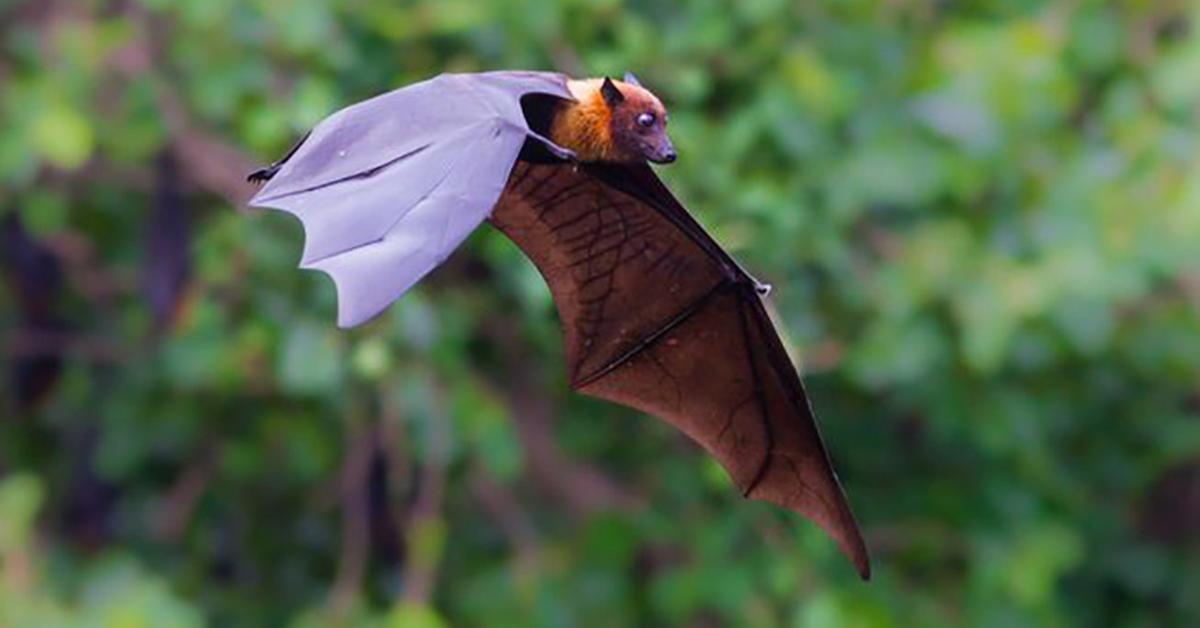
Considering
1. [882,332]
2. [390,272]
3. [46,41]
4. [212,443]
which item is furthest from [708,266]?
[212,443]

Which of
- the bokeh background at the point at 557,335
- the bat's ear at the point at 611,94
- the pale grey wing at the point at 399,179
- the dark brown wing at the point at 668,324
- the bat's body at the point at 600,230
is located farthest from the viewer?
the bokeh background at the point at 557,335

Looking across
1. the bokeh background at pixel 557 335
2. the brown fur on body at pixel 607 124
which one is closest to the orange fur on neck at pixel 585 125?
the brown fur on body at pixel 607 124

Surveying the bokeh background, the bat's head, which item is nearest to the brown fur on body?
the bat's head

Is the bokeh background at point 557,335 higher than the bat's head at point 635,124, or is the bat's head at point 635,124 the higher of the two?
the bat's head at point 635,124

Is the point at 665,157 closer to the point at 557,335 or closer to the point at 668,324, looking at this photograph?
the point at 668,324

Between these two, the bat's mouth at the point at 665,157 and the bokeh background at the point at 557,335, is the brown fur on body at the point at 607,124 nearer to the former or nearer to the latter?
the bat's mouth at the point at 665,157

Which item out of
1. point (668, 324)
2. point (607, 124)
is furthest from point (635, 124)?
point (668, 324)
